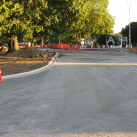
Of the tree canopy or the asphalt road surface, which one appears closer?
the asphalt road surface

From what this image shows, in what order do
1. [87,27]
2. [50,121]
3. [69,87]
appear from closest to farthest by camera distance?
[50,121], [69,87], [87,27]

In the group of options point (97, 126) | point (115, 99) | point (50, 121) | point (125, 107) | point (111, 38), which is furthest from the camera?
point (111, 38)

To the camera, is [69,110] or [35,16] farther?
[35,16]

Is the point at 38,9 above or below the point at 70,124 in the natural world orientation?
above

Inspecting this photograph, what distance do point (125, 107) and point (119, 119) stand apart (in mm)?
1039

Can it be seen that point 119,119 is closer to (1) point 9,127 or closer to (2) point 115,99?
(2) point 115,99

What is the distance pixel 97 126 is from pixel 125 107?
1665 millimetres

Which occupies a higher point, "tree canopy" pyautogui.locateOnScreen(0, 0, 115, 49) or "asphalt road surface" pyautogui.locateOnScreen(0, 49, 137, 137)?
"tree canopy" pyautogui.locateOnScreen(0, 0, 115, 49)

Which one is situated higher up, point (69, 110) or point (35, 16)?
point (35, 16)

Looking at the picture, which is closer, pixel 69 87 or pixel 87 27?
pixel 69 87

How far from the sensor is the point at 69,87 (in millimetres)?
8906

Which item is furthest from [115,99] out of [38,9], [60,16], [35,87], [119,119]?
[60,16]

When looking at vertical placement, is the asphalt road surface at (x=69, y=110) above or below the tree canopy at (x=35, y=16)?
below

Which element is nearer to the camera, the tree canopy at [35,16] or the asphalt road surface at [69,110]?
the asphalt road surface at [69,110]
